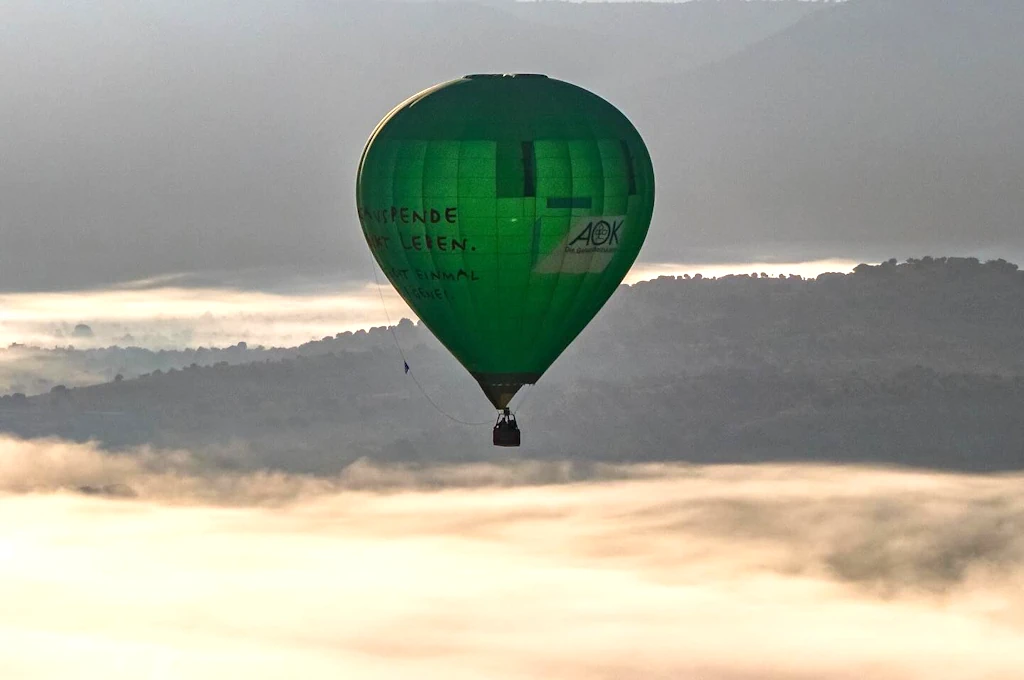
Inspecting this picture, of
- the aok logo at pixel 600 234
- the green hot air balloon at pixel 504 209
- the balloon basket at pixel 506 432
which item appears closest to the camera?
the green hot air balloon at pixel 504 209

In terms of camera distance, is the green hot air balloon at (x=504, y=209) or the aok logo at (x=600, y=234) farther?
the aok logo at (x=600, y=234)

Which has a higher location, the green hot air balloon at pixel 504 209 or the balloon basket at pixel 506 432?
the green hot air balloon at pixel 504 209

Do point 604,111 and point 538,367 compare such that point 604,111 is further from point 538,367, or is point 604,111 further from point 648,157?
point 538,367

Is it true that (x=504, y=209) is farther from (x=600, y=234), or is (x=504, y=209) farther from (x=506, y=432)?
(x=506, y=432)

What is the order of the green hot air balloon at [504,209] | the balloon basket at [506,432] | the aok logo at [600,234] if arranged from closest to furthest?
the green hot air balloon at [504,209]
the balloon basket at [506,432]
the aok logo at [600,234]

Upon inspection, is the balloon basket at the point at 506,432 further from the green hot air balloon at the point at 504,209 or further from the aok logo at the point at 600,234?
the aok logo at the point at 600,234

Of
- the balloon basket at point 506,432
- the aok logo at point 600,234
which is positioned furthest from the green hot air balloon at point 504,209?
the balloon basket at point 506,432
